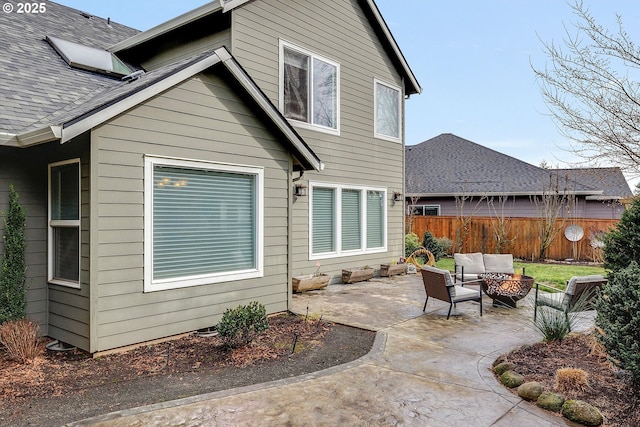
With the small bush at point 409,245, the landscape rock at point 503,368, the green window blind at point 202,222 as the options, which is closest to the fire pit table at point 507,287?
the landscape rock at point 503,368

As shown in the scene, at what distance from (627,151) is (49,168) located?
8.41 metres

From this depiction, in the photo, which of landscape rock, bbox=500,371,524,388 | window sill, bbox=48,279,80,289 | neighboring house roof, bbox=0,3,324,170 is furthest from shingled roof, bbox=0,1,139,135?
landscape rock, bbox=500,371,524,388

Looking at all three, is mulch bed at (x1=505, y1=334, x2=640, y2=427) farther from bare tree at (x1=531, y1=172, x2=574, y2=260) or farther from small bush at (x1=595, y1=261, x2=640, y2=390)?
bare tree at (x1=531, y1=172, x2=574, y2=260)

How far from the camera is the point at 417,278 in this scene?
11773mm

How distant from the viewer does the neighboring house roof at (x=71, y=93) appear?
193 inches

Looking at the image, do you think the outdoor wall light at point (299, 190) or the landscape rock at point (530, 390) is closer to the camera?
the landscape rock at point (530, 390)

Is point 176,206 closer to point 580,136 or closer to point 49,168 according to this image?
point 49,168

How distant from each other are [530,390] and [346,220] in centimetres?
735

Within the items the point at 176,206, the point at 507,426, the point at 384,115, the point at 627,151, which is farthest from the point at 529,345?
the point at 384,115

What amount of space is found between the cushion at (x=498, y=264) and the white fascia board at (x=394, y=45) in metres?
6.29

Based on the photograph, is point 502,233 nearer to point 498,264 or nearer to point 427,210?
point 427,210

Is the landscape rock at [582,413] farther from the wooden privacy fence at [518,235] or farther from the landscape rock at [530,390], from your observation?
the wooden privacy fence at [518,235]

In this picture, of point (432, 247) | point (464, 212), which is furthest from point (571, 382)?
point (464, 212)

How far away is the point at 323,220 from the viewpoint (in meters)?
10.5
